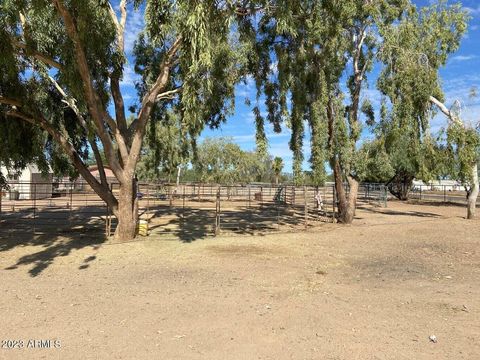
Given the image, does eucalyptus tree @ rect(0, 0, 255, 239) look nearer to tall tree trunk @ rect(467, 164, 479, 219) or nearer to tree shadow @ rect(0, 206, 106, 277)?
tree shadow @ rect(0, 206, 106, 277)

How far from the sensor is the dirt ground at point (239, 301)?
4.68 meters

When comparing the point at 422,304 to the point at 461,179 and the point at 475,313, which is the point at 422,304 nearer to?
the point at 475,313

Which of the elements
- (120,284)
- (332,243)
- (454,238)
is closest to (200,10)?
(120,284)

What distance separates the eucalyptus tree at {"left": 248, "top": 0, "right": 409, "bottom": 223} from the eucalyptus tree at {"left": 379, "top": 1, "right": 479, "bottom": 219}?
0.87 meters

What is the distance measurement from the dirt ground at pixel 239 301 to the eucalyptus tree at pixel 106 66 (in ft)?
10.6

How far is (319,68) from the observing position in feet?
48.6

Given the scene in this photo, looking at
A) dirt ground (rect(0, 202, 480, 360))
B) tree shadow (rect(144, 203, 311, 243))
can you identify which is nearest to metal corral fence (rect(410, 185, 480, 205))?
tree shadow (rect(144, 203, 311, 243))

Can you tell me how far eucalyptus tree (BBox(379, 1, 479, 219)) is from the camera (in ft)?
53.8

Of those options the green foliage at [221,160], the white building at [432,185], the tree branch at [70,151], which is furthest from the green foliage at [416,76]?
the green foliage at [221,160]

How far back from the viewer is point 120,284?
7613 millimetres

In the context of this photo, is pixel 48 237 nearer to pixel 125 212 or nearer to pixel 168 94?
pixel 125 212

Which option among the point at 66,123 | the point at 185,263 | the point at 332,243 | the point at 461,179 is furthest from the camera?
the point at 461,179

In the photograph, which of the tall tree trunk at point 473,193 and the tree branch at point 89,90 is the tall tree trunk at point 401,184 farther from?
the tree branch at point 89,90

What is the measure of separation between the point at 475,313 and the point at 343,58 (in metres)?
12.5
